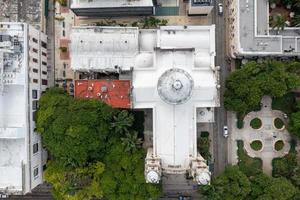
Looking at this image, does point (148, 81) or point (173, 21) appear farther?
point (173, 21)

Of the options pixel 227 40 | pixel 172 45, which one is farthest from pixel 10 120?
pixel 227 40

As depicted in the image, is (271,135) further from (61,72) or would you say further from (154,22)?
(61,72)

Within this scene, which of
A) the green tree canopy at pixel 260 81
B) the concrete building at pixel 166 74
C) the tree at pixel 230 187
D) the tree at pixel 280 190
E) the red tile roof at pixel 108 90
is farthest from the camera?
the green tree canopy at pixel 260 81

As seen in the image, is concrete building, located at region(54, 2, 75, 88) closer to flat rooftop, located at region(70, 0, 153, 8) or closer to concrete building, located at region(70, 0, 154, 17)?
concrete building, located at region(70, 0, 154, 17)

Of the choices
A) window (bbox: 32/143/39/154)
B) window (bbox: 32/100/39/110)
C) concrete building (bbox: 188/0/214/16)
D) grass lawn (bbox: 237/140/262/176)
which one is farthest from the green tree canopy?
window (bbox: 32/143/39/154)

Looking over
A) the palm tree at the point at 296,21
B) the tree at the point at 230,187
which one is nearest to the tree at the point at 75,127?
the tree at the point at 230,187

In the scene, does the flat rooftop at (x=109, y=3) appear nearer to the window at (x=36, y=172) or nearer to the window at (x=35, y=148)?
the window at (x=35, y=148)

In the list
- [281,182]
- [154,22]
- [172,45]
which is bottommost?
[281,182]
